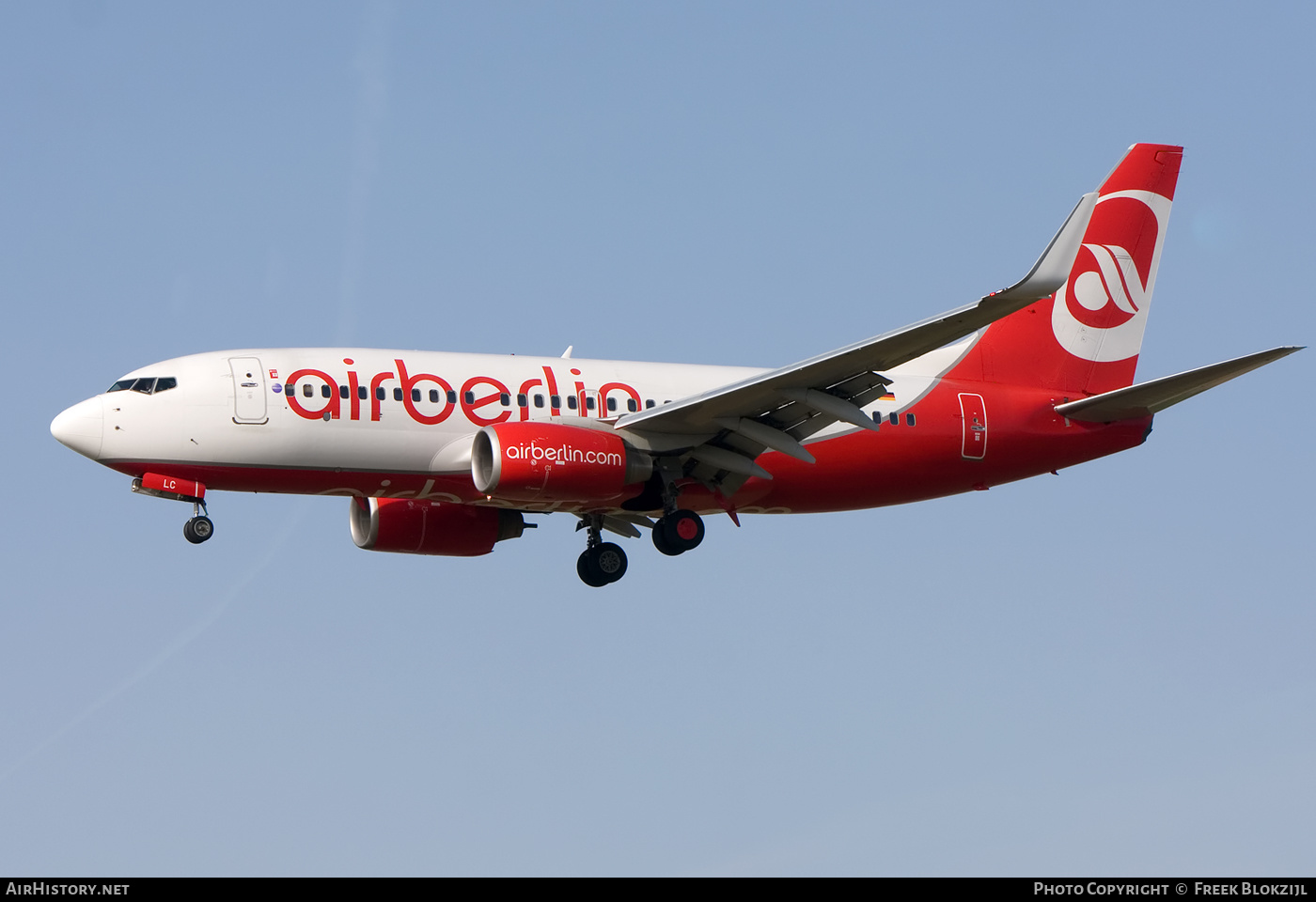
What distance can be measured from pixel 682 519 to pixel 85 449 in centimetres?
1194

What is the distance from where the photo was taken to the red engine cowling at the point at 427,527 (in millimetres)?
40375

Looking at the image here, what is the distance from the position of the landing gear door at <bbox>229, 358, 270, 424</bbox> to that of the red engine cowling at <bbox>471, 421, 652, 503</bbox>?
165 inches

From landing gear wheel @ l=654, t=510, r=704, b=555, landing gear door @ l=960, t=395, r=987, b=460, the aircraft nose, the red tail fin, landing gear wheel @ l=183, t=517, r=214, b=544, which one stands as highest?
the red tail fin

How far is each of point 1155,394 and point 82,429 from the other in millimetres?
21832

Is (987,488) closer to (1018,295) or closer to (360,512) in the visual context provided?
(1018,295)

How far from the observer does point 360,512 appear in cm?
4088

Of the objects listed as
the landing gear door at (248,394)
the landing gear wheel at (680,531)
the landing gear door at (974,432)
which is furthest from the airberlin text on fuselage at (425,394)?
the landing gear door at (974,432)

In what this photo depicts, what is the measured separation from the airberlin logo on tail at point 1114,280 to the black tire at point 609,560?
11.4m

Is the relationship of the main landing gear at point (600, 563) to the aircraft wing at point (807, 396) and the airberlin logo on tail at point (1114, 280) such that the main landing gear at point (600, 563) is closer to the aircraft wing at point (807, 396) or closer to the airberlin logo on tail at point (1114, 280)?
the aircraft wing at point (807, 396)

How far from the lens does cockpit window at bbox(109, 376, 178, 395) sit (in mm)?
35719

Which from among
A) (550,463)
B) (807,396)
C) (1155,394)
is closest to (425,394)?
(550,463)

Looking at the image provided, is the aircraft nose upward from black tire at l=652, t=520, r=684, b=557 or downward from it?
upward

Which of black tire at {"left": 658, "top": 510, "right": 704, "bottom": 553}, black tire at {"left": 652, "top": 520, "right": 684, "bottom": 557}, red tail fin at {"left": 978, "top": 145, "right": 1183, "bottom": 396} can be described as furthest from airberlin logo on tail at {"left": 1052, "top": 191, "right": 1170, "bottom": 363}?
black tire at {"left": 652, "top": 520, "right": 684, "bottom": 557}

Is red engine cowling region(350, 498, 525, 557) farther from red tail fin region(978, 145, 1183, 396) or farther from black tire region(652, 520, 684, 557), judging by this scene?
red tail fin region(978, 145, 1183, 396)
